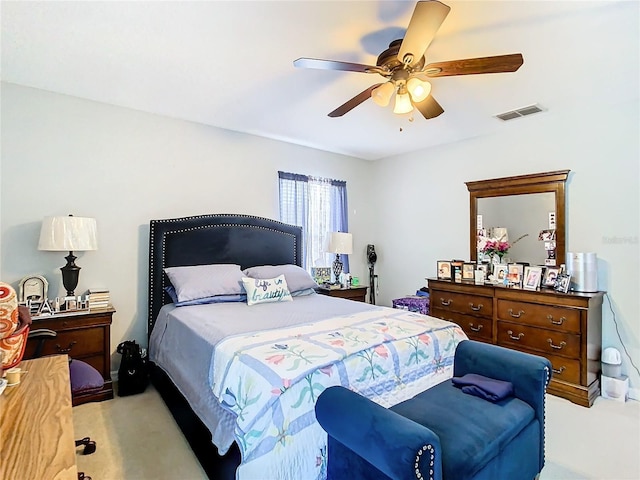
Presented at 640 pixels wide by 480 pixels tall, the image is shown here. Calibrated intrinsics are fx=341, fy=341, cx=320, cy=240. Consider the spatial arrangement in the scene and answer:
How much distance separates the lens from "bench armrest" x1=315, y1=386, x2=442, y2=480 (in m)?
1.19

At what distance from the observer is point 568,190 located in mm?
3439

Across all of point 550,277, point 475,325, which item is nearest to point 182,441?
point 475,325

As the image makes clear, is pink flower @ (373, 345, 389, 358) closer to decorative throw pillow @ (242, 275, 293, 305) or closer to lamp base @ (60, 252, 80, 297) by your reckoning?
decorative throw pillow @ (242, 275, 293, 305)

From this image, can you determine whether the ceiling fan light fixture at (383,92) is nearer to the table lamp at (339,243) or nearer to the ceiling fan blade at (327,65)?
the ceiling fan blade at (327,65)

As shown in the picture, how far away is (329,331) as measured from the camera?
2211 mm

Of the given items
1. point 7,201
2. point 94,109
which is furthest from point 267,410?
point 94,109

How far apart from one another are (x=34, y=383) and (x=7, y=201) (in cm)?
222

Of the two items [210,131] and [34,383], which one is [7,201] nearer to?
[210,131]

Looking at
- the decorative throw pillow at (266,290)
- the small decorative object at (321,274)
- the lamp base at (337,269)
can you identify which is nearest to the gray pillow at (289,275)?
the decorative throw pillow at (266,290)

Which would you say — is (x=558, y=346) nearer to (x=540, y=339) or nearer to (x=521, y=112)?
(x=540, y=339)

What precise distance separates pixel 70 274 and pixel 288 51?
98.7 inches

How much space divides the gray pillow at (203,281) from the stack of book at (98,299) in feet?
1.77

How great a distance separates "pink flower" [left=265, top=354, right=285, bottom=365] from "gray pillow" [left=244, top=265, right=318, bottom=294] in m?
1.79

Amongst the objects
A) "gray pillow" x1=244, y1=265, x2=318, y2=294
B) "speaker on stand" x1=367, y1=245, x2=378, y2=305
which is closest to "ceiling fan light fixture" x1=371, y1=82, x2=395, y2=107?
"gray pillow" x1=244, y1=265, x2=318, y2=294
